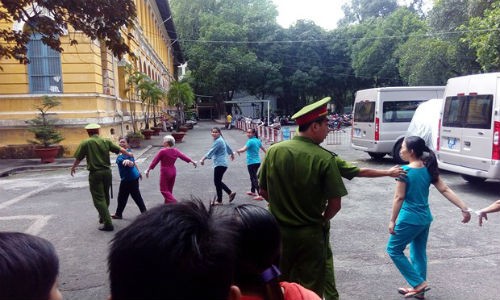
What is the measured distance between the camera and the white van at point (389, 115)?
12906 millimetres

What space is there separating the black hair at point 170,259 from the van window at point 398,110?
1260 centimetres

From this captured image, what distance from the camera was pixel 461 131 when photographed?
8836 mm

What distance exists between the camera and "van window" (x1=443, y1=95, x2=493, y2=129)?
816 cm

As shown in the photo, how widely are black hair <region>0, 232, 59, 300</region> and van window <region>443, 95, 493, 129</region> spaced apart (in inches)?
336

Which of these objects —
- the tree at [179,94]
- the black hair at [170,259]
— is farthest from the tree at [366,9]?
the black hair at [170,259]

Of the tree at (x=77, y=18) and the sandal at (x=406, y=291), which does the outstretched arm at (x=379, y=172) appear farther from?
the tree at (x=77, y=18)

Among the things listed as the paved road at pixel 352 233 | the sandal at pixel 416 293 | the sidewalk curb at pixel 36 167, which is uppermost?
the sandal at pixel 416 293

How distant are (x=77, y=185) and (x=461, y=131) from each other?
878 cm

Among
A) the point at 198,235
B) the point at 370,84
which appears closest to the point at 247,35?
the point at 370,84

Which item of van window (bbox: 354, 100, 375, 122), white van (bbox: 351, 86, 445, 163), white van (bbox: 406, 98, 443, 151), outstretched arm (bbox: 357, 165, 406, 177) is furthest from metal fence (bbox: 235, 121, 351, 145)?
outstretched arm (bbox: 357, 165, 406, 177)

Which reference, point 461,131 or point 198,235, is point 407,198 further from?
point 461,131

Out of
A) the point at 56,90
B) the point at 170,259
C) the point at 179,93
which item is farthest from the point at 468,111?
the point at 179,93

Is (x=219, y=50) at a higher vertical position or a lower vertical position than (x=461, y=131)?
higher

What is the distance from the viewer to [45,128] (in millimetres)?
14438
